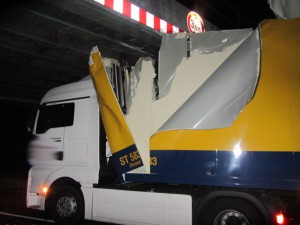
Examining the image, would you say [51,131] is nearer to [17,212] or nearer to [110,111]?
[110,111]

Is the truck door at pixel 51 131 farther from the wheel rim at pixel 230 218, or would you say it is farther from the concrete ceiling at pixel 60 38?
the wheel rim at pixel 230 218

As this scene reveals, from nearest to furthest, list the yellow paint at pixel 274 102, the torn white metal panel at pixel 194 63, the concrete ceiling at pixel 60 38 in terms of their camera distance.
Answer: the yellow paint at pixel 274 102, the torn white metal panel at pixel 194 63, the concrete ceiling at pixel 60 38

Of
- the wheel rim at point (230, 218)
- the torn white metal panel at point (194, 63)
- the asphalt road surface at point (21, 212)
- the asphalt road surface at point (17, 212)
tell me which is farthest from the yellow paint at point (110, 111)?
the asphalt road surface at point (17, 212)

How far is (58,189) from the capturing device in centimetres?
574

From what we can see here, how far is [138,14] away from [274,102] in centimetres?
384

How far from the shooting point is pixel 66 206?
5629 mm

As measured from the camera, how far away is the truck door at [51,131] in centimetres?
578

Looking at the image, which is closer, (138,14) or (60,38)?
(138,14)

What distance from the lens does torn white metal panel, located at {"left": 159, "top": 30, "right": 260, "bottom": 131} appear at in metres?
3.78

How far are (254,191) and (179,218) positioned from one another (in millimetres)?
1122

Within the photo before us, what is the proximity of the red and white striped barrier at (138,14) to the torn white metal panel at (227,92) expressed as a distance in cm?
282

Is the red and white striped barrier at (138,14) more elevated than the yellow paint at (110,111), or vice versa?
the red and white striped barrier at (138,14)

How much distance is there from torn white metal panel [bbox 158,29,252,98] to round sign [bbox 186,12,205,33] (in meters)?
4.20

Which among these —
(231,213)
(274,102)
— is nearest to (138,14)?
(274,102)
